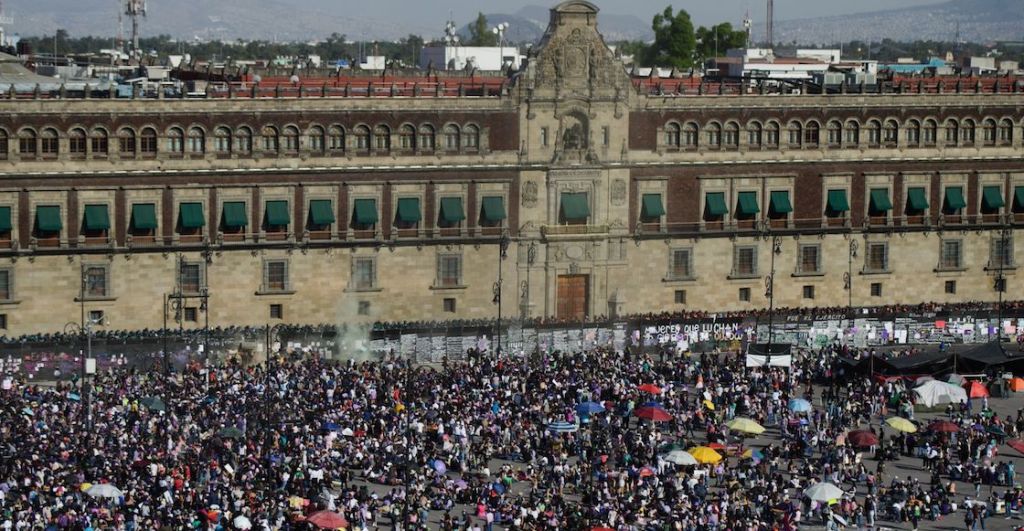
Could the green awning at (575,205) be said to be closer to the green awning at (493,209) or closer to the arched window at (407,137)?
the green awning at (493,209)

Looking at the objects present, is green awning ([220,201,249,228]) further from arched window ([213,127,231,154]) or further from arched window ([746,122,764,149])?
arched window ([746,122,764,149])

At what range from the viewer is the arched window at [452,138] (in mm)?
116688

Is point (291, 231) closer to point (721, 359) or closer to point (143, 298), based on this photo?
point (143, 298)

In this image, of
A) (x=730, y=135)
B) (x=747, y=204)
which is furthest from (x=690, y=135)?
(x=747, y=204)

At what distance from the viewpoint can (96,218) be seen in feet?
362

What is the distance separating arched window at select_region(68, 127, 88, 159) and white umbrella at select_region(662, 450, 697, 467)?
3786 centimetres

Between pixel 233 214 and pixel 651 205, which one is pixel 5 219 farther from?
pixel 651 205

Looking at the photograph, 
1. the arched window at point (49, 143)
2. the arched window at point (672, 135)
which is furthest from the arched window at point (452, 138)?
the arched window at point (49, 143)

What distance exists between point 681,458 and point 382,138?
35092 mm

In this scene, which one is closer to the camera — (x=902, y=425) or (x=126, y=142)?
(x=902, y=425)

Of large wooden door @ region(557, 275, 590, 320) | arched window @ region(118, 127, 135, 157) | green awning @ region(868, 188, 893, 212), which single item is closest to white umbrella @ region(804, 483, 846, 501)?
large wooden door @ region(557, 275, 590, 320)

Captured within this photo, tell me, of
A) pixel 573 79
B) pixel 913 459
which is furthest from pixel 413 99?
pixel 913 459

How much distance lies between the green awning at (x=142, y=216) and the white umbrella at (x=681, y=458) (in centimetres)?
3554

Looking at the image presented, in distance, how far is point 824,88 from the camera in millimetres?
126062
